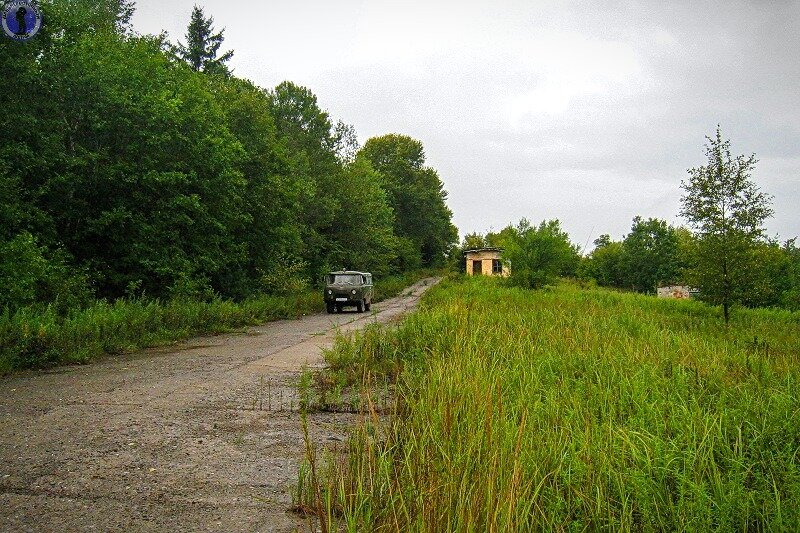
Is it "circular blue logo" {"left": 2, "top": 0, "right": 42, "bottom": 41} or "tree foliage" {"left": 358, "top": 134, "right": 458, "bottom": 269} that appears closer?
"circular blue logo" {"left": 2, "top": 0, "right": 42, "bottom": 41}

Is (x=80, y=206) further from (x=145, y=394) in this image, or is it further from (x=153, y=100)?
(x=145, y=394)

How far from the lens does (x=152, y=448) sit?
4.38 meters

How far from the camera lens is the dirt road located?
3.16 meters

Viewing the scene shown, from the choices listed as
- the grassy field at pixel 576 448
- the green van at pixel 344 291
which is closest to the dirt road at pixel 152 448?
the grassy field at pixel 576 448

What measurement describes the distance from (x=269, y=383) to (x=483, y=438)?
4.30 metres

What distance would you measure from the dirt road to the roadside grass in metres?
0.80

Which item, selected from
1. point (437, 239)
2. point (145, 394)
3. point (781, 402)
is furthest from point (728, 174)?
point (437, 239)

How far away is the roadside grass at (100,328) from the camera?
866 cm

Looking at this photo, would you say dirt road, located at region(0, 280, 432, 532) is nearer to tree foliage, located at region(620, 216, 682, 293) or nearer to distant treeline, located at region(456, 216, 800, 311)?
distant treeline, located at region(456, 216, 800, 311)

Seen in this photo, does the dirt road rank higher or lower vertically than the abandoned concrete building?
lower

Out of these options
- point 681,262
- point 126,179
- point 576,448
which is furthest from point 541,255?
point 576,448

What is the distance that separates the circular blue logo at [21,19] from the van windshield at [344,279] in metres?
14.7

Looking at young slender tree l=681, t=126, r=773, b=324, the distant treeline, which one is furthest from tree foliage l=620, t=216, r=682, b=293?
young slender tree l=681, t=126, r=773, b=324

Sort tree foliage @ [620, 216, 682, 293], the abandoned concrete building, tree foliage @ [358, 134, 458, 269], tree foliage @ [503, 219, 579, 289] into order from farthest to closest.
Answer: tree foliage @ [620, 216, 682, 293], tree foliage @ [358, 134, 458, 269], the abandoned concrete building, tree foliage @ [503, 219, 579, 289]
